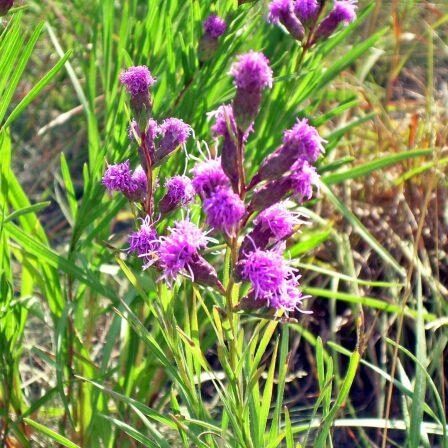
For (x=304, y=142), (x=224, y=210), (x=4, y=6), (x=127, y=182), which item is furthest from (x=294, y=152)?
(x=4, y=6)

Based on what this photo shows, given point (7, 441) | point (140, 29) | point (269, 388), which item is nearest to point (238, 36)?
point (140, 29)

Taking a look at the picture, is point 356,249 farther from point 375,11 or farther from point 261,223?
point 261,223

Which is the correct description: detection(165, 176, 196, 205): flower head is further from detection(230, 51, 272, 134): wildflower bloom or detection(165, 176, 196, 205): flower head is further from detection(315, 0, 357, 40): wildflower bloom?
detection(315, 0, 357, 40): wildflower bloom

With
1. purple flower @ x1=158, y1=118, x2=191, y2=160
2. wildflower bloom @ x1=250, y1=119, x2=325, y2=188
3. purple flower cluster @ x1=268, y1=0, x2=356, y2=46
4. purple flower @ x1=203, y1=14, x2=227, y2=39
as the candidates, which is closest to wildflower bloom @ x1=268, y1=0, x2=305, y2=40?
purple flower cluster @ x1=268, y1=0, x2=356, y2=46

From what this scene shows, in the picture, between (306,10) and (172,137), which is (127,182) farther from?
(306,10)

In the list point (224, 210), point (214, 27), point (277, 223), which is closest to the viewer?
point (224, 210)
